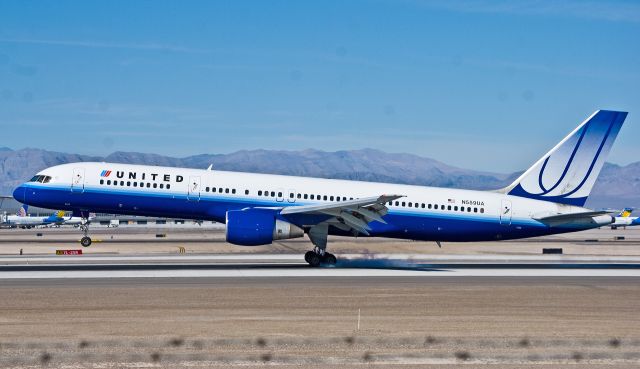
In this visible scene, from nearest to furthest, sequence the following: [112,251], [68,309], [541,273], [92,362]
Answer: [92,362] → [68,309] → [541,273] → [112,251]

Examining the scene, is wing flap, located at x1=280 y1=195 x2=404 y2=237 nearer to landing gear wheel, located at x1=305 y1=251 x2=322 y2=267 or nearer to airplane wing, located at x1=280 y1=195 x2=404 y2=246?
Result: airplane wing, located at x1=280 y1=195 x2=404 y2=246

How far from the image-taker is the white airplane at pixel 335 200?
132 ft

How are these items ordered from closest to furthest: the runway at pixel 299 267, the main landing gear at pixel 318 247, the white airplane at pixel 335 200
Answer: the runway at pixel 299 267
the white airplane at pixel 335 200
the main landing gear at pixel 318 247

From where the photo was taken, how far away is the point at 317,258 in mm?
41188

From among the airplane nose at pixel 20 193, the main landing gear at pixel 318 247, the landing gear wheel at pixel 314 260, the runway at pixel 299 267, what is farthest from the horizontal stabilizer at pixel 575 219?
the airplane nose at pixel 20 193

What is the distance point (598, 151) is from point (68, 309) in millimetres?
30525

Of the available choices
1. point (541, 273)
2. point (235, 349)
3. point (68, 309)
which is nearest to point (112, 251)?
point (541, 273)

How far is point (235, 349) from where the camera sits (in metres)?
17.8

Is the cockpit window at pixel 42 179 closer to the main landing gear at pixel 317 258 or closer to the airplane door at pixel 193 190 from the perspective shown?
the airplane door at pixel 193 190

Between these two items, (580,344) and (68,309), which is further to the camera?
(68,309)

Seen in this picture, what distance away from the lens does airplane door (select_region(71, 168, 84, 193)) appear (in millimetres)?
41750

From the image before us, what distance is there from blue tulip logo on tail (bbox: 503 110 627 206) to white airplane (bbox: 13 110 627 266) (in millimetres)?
53

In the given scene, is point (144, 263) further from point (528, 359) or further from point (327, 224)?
point (528, 359)

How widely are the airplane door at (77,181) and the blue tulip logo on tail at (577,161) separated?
76.6ft
